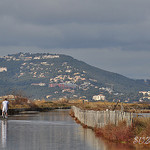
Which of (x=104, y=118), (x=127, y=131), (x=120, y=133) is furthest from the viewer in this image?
(x=104, y=118)

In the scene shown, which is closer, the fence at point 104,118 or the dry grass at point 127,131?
the dry grass at point 127,131

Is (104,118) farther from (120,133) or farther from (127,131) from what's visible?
(127,131)

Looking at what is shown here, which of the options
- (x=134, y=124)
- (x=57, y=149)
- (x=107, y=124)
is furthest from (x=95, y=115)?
(x=57, y=149)

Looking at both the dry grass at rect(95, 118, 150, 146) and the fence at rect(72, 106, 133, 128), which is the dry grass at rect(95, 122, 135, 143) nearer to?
the dry grass at rect(95, 118, 150, 146)

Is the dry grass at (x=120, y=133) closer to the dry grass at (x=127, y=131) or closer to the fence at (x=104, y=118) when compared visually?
the dry grass at (x=127, y=131)

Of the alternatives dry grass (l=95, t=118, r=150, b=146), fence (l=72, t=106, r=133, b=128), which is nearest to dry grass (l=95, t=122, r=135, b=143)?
dry grass (l=95, t=118, r=150, b=146)

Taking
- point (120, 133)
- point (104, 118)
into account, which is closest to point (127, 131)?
point (120, 133)

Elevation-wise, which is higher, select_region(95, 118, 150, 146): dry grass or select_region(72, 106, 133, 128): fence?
select_region(72, 106, 133, 128): fence

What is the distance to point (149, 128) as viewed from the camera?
68.4 ft

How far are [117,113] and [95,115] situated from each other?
3747 mm

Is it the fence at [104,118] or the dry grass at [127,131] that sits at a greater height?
the fence at [104,118]

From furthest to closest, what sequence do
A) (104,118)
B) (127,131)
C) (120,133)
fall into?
(104,118)
(120,133)
(127,131)

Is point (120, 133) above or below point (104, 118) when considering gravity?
below

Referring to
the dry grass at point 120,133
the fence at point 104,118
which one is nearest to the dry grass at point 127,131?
the dry grass at point 120,133
